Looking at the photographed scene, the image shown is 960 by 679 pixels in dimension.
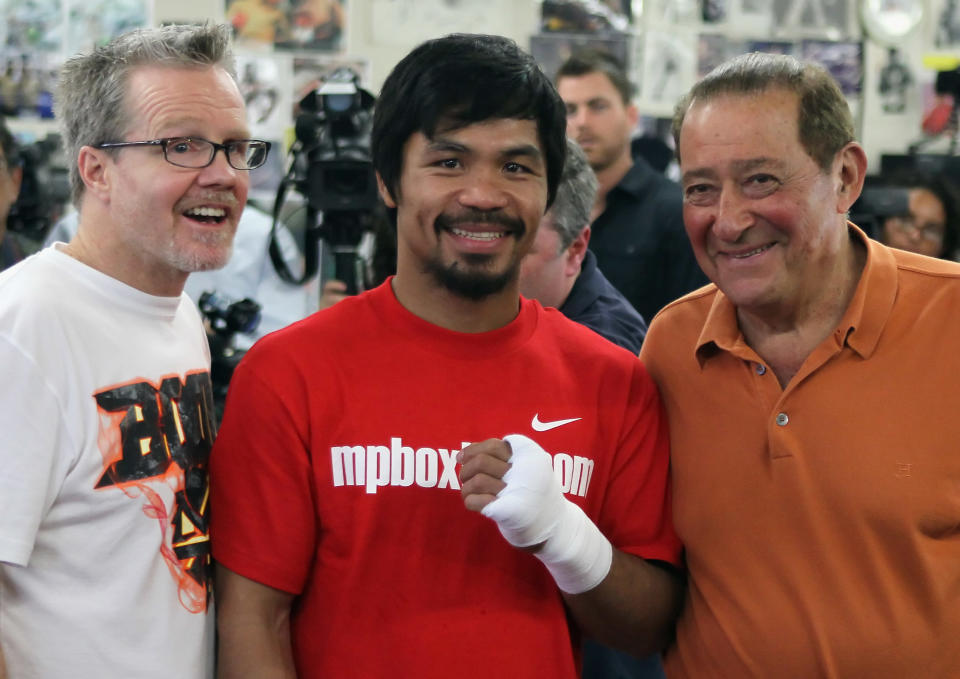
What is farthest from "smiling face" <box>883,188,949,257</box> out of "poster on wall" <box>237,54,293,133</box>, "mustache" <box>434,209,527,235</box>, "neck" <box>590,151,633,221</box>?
"mustache" <box>434,209,527,235</box>

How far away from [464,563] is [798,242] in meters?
0.60

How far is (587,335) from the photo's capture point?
151 centimetres

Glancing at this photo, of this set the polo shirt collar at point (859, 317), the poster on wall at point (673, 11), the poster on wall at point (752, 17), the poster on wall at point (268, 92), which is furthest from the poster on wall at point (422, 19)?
the polo shirt collar at point (859, 317)

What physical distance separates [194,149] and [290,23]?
2257 millimetres

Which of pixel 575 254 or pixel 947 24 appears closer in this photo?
pixel 575 254

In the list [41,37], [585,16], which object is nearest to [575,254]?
[585,16]

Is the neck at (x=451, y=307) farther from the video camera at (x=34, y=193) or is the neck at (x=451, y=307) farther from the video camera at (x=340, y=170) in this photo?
the video camera at (x=34, y=193)

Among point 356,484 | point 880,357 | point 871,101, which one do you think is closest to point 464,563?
point 356,484

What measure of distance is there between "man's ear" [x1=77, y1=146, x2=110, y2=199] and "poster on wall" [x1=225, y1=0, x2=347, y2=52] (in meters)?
2.20

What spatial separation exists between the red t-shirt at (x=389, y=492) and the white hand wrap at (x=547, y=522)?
2.9 inches

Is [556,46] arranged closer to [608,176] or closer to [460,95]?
[608,176]

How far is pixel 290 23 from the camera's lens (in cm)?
351

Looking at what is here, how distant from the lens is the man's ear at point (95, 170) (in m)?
1.40

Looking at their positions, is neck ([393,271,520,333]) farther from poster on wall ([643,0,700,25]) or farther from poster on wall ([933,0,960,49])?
poster on wall ([933,0,960,49])
